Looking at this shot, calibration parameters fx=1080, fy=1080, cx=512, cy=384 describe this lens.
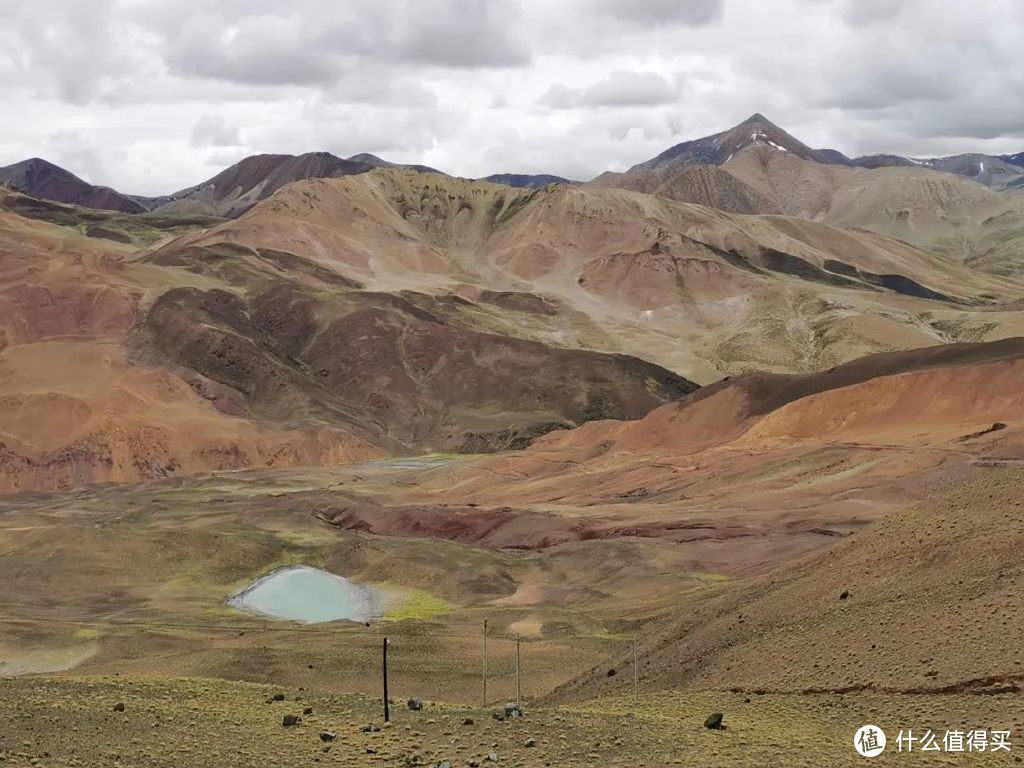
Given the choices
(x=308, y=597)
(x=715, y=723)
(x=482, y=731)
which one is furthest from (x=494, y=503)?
(x=715, y=723)

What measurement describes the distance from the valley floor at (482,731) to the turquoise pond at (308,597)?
29960 mm

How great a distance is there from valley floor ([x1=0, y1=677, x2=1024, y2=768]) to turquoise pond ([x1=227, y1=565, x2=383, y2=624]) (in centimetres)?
2996

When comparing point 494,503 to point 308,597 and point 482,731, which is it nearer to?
point 308,597

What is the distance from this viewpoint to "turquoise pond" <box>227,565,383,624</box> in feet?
188

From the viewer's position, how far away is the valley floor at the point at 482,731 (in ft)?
67.3

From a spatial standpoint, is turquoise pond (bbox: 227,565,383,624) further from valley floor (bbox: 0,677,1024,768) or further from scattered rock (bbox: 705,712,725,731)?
scattered rock (bbox: 705,712,725,731)

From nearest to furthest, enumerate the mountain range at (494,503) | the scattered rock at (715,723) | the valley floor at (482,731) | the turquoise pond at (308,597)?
the valley floor at (482,731), the scattered rock at (715,723), the mountain range at (494,503), the turquoise pond at (308,597)

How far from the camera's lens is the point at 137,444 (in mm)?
117438

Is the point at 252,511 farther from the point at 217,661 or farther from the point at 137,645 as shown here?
the point at 217,661

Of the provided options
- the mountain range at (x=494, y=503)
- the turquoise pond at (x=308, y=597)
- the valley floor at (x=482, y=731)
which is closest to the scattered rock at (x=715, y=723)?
the valley floor at (x=482, y=731)

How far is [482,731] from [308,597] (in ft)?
134

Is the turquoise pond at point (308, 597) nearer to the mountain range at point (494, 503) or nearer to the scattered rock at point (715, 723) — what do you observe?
the mountain range at point (494, 503)

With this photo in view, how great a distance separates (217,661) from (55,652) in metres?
9.85

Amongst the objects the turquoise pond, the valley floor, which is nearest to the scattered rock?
the valley floor
